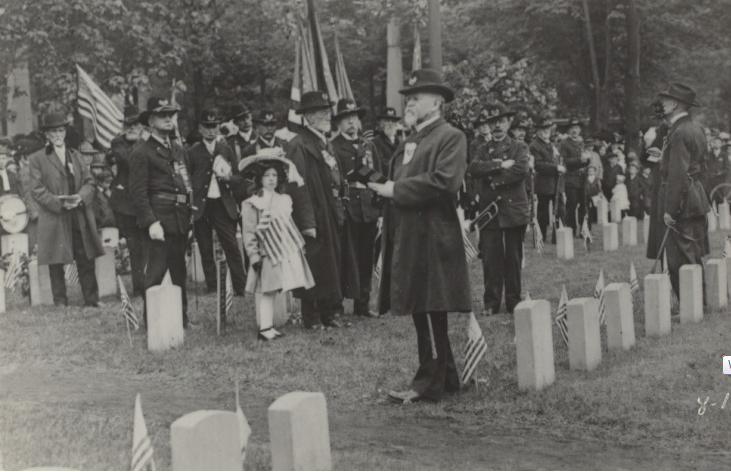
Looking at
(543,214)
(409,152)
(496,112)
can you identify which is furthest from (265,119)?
(409,152)

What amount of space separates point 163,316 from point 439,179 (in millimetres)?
3554

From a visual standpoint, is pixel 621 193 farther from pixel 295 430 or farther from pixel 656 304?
pixel 295 430

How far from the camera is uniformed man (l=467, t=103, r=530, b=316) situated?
37.3 feet

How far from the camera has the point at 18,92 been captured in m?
18.3

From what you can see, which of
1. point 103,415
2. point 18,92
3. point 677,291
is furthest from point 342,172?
point 18,92

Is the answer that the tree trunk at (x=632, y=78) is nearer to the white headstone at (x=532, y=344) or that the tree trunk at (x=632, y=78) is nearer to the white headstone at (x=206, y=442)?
the white headstone at (x=532, y=344)

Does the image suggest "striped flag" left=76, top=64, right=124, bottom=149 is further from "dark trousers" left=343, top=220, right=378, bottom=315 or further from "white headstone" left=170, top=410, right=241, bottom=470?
"white headstone" left=170, top=410, right=241, bottom=470

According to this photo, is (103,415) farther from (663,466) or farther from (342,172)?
(342,172)

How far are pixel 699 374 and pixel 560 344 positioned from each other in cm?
164

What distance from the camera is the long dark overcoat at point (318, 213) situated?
10.7 m

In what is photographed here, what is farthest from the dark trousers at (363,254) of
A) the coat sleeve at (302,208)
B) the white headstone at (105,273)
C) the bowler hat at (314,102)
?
the white headstone at (105,273)

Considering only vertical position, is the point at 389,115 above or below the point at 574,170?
above

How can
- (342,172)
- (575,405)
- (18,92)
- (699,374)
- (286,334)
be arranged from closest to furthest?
(575,405) → (699,374) → (286,334) → (342,172) → (18,92)

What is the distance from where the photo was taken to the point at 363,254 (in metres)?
12.1
